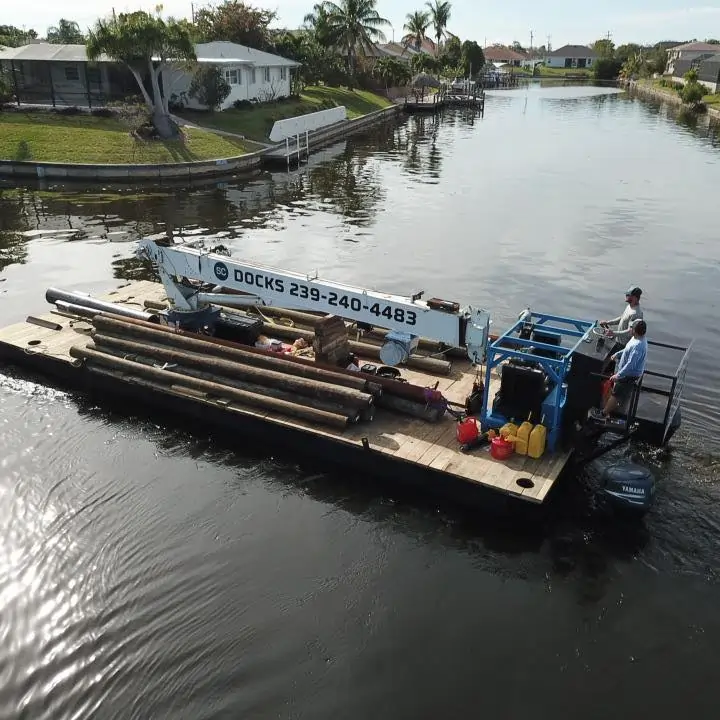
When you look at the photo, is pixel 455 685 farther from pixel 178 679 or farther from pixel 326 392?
pixel 326 392

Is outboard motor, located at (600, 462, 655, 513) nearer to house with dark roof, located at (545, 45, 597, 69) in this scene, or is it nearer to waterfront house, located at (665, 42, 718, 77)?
waterfront house, located at (665, 42, 718, 77)

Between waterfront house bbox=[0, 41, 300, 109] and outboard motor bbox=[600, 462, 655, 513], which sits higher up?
waterfront house bbox=[0, 41, 300, 109]

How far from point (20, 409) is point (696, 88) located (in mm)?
92135

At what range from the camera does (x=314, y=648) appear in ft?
27.0

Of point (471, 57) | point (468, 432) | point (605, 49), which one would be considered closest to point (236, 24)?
point (468, 432)

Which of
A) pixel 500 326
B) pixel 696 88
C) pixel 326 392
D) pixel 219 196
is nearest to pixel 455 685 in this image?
pixel 326 392

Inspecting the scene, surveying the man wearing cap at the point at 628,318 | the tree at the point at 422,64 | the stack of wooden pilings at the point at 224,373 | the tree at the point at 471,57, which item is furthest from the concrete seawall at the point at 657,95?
the stack of wooden pilings at the point at 224,373

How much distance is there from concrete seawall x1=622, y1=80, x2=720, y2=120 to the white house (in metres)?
48.9

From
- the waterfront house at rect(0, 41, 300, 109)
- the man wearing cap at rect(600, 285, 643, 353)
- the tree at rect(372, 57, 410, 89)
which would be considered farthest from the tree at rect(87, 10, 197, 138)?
Answer: the tree at rect(372, 57, 410, 89)

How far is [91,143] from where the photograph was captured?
3928 cm

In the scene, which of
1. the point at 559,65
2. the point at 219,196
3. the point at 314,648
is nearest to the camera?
the point at 314,648

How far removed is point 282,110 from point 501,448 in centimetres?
5127

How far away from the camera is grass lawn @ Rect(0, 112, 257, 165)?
125 feet

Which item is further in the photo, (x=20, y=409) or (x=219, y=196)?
(x=219, y=196)
